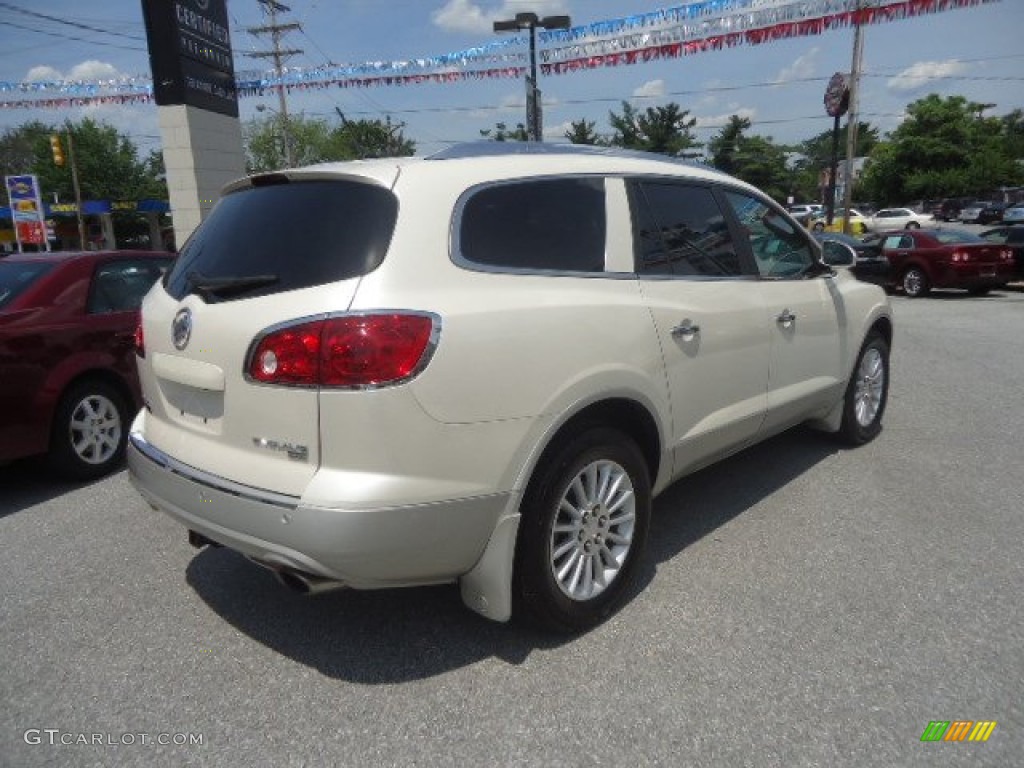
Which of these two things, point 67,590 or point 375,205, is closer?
point 375,205

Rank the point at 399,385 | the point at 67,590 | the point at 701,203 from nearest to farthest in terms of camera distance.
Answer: the point at 399,385, the point at 67,590, the point at 701,203

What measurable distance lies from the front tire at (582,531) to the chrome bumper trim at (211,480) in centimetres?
83

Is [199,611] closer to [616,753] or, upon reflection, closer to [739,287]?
[616,753]

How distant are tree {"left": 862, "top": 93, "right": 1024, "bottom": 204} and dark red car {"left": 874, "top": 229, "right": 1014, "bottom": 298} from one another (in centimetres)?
4283

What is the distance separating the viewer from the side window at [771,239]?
12.4 feet

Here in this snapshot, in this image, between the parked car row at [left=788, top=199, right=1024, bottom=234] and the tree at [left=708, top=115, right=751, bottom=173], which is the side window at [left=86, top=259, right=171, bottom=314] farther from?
the tree at [left=708, top=115, right=751, bottom=173]

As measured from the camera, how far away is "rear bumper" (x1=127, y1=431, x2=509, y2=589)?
216 centimetres

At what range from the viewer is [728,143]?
6003cm

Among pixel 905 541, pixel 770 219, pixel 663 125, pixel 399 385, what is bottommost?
pixel 905 541

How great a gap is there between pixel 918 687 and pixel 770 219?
254cm

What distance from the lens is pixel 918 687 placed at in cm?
245

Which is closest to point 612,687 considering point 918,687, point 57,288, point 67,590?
point 918,687

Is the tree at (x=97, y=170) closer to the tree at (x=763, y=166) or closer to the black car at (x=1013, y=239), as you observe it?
the tree at (x=763, y=166)

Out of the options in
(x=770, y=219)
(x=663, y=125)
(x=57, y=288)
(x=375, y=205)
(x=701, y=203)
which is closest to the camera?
(x=375, y=205)
